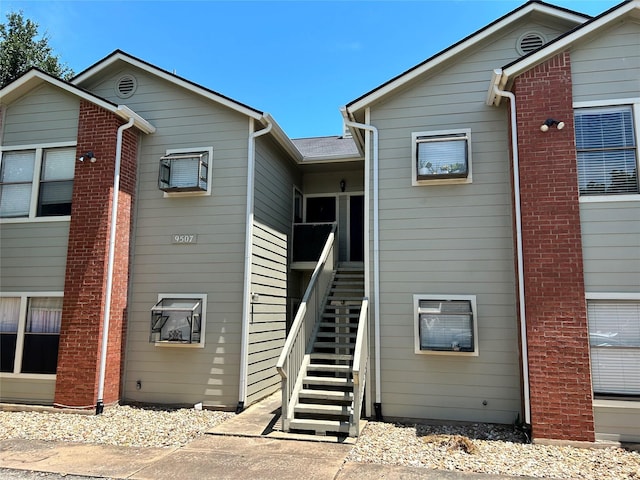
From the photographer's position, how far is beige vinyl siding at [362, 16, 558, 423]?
22.9 feet

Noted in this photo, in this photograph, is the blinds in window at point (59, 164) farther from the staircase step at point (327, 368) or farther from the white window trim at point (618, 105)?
the white window trim at point (618, 105)

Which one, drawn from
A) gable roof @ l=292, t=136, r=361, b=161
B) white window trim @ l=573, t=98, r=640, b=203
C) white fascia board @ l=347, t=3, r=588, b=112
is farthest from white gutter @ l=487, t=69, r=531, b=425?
gable roof @ l=292, t=136, r=361, b=161

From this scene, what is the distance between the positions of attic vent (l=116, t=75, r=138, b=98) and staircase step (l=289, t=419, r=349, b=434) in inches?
291

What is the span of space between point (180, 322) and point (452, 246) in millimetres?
5080

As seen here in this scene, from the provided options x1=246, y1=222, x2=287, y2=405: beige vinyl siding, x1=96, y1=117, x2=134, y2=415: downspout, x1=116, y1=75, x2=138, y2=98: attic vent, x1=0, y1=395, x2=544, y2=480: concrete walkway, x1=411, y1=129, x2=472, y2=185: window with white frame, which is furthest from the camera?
x1=116, y1=75, x2=138, y2=98: attic vent

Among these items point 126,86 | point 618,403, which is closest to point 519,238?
point 618,403

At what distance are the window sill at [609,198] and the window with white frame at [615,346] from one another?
1.46 meters

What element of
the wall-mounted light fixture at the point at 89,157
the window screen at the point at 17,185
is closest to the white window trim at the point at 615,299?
the wall-mounted light fixture at the point at 89,157

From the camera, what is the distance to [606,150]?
6543 mm

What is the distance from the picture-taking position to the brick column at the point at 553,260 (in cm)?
605

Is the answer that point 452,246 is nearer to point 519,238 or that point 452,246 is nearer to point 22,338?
point 519,238

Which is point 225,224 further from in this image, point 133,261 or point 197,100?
point 197,100

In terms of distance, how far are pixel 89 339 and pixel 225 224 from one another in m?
3.15

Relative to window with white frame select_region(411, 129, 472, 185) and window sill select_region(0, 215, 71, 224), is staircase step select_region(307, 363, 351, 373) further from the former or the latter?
window sill select_region(0, 215, 71, 224)
